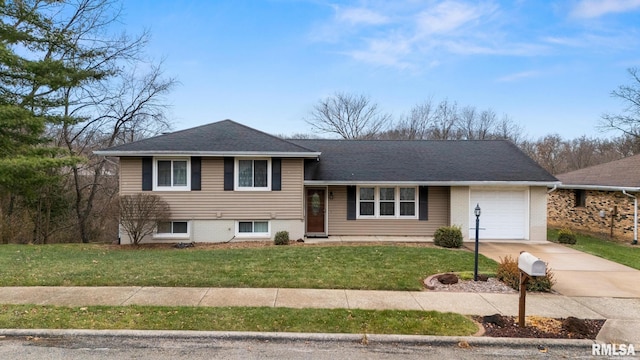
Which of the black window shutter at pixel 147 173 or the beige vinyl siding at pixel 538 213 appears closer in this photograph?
the black window shutter at pixel 147 173

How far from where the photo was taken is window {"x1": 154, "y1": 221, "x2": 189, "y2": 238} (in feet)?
42.2

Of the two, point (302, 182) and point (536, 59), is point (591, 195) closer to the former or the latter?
point (536, 59)

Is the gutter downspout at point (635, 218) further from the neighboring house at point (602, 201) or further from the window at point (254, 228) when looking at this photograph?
the window at point (254, 228)

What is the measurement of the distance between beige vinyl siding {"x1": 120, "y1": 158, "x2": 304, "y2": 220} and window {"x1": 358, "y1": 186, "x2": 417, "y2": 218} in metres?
2.75

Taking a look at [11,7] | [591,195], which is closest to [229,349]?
[11,7]

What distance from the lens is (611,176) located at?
17.1 m

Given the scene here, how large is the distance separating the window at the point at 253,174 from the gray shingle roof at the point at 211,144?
588 millimetres

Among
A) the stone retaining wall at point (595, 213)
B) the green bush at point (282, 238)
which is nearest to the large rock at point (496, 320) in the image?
the green bush at point (282, 238)

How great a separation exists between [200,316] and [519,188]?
1305 cm

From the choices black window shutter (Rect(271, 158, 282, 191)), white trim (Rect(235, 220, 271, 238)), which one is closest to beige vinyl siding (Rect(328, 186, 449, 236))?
black window shutter (Rect(271, 158, 282, 191))

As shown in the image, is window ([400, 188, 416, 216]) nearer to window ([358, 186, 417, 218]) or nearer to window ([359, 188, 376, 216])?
window ([358, 186, 417, 218])

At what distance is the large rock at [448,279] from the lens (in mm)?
6923

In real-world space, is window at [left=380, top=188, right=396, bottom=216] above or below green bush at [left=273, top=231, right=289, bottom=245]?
above

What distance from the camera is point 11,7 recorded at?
1335 centimetres
